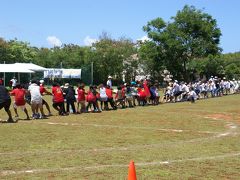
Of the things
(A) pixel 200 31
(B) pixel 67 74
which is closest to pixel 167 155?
(A) pixel 200 31

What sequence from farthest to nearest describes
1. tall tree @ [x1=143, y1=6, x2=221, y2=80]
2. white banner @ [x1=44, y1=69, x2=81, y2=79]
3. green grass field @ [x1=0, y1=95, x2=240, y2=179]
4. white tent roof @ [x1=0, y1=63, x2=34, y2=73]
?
white banner @ [x1=44, y1=69, x2=81, y2=79]
tall tree @ [x1=143, y1=6, x2=221, y2=80]
white tent roof @ [x1=0, y1=63, x2=34, y2=73]
green grass field @ [x1=0, y1=95, x2=240, y2=179]

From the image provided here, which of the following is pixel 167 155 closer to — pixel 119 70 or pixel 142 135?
pixel 142 135

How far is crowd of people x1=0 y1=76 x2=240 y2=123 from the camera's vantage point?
60.4 feet

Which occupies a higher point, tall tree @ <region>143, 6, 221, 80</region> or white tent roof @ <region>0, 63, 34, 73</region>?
tall tree @ <region>143, 6, 221, 80</region>

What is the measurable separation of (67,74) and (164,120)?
1774 inches

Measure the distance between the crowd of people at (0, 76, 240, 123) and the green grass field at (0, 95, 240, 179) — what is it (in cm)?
131

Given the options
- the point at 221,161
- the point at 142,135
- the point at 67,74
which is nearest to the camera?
the point at 221,161

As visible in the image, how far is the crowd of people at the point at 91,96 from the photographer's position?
725 inches

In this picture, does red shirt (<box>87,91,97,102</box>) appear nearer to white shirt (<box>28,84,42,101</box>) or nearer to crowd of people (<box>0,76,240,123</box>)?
crowd of people (<box>0,76,240,123</box>)

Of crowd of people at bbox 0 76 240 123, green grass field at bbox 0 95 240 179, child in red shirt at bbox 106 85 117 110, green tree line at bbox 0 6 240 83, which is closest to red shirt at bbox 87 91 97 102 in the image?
crowd of people at bbox 0 76 240 123

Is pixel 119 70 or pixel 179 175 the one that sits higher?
pixel 119 70

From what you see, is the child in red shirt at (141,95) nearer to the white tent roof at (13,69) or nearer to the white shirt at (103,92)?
the white shirt at (103,92)

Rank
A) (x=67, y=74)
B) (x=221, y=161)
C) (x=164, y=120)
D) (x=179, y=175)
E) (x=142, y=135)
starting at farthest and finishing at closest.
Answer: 1. (x=67, y=74)
2. (x=164, y=120)
3. (x=142, y=135)
4. (x=221, y=161)
5. (x=179, y=175)

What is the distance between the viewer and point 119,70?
69125mm
